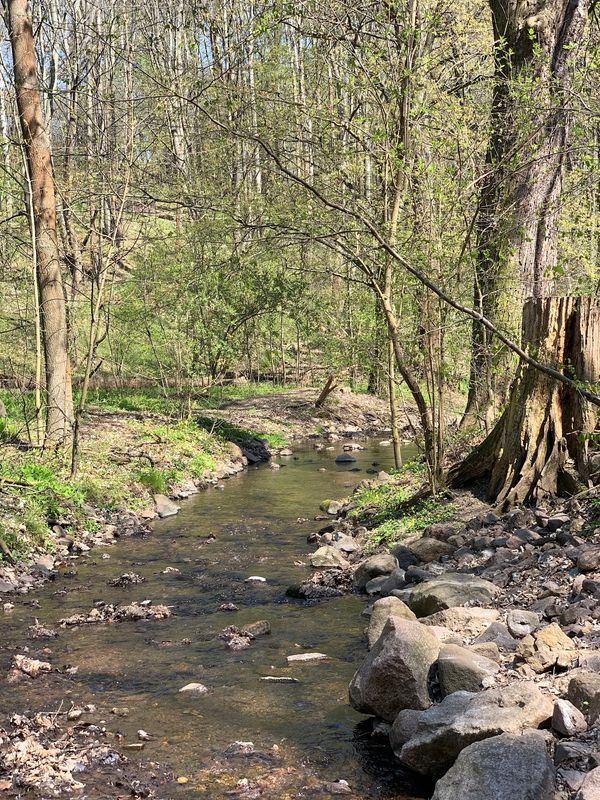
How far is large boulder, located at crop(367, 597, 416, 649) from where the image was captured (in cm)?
643

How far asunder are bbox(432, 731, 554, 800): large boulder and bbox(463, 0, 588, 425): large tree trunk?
5.86m

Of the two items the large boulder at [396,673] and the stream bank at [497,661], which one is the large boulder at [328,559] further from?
the large boulder at [396,673]

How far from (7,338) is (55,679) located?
12.2 metres

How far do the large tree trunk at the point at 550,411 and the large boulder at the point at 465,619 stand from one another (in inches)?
105

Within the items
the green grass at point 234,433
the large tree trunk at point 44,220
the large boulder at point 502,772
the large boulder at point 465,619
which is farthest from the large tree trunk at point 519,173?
the green grass at point 234,433

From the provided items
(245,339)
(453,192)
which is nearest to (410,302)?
(453,192)

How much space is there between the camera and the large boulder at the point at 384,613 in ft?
21.1

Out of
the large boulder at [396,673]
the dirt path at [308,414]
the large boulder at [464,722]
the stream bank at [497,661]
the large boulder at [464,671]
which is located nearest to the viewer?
the stream bank at [497,661]

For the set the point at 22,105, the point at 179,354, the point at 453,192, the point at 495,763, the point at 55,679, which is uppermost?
the point at 22,105

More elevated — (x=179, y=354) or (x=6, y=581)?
(x=179, y=354)

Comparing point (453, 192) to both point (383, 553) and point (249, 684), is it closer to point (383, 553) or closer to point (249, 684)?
point (383, 553)

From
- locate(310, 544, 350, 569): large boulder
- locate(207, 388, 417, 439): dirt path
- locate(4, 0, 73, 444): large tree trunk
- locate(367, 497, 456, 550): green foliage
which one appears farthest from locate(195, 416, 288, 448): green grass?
locate(310, 544, 350, 569): large boulder

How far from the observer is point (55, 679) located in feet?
20.5

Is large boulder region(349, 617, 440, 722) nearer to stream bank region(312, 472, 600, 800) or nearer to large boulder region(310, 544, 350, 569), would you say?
stream bank region(312, 472, 600, 800)
